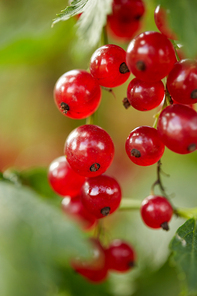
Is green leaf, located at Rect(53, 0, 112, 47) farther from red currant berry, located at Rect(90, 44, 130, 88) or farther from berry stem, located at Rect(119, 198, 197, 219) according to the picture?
berry stem, located at Rect(119, 198, 197, 219)

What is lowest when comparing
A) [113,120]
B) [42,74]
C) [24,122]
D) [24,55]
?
[113,120]

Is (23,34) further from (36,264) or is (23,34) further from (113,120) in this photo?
(36,264)

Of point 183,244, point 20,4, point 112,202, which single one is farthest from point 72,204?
point 20,4

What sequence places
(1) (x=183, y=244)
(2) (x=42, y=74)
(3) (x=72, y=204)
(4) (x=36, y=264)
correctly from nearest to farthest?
(4) (x=36, y=264) → (1) (x=183, y=244) → (3) (x=72, y=204) → (2) (x=42, y=74)

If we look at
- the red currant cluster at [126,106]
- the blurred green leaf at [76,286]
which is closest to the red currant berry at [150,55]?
the red currant cluster at [126,106]

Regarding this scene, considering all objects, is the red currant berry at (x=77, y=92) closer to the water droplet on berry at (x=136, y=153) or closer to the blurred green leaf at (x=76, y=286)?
the water droplet on berry at (x=136, y=153)

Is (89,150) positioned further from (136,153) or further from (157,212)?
(157,212)

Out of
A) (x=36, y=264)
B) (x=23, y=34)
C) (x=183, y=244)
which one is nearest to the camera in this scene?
(x=36, y=264)

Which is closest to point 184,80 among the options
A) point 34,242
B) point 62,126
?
point 34,242
